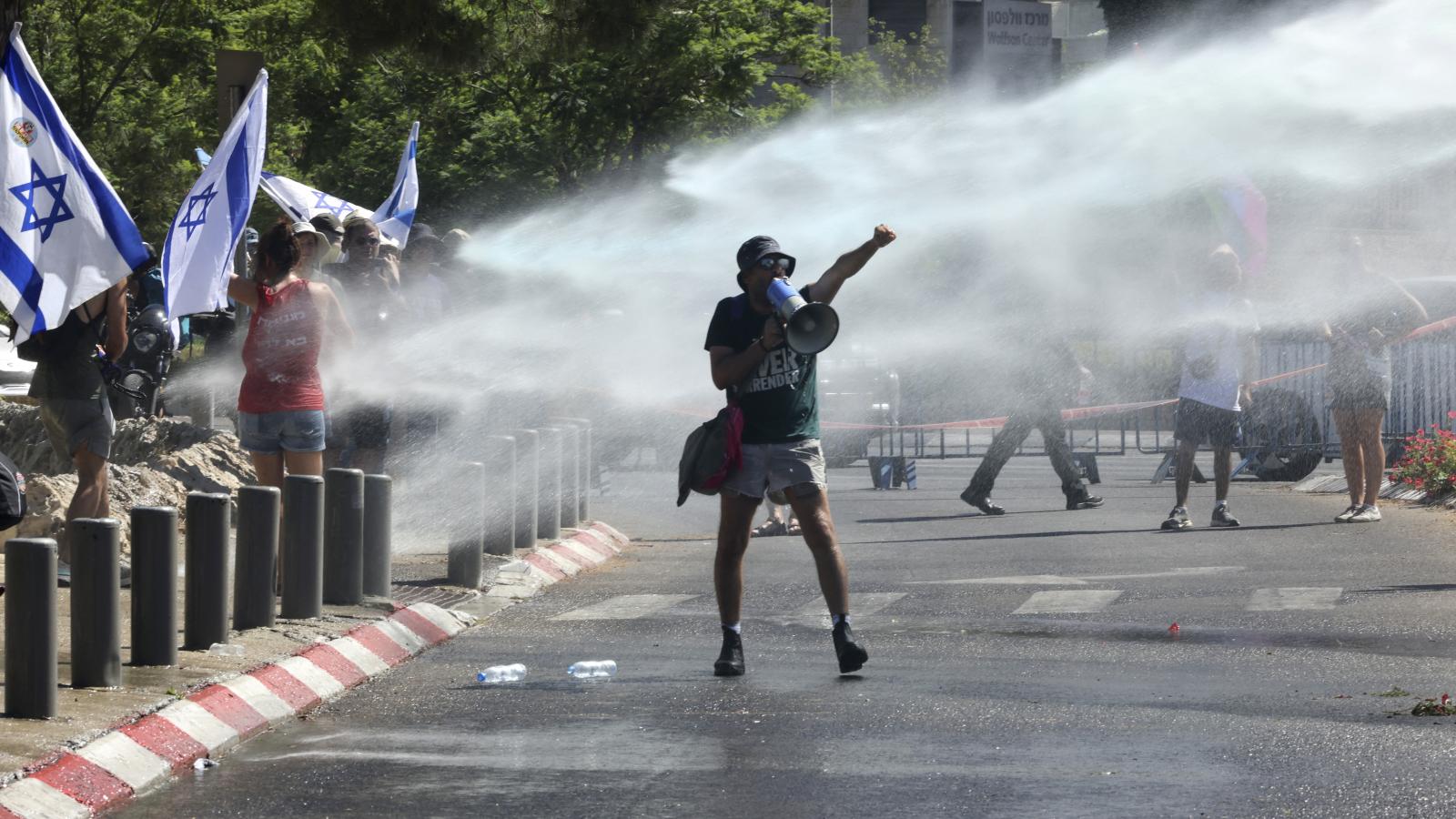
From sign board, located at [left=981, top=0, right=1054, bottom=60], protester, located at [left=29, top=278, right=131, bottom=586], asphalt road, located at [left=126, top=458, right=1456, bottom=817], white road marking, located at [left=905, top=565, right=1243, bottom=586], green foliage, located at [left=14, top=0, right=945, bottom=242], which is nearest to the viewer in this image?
asphalt road, located at [left=126, top=458, right=1456, bottom=817]

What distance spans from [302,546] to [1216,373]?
8.03m

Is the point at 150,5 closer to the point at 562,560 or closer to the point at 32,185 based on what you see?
the point at 562,560

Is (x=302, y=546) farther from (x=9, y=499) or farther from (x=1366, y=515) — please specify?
(x=1366, y=515)

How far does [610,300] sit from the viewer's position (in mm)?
18078

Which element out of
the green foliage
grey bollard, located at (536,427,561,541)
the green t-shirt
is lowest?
grey bollard, located at (536,427,561,541)

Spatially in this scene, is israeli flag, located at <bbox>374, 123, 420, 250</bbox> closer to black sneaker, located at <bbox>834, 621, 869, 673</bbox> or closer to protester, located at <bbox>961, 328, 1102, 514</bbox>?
protester, located at <bbox>961, 328, 1102, 514</bbox>

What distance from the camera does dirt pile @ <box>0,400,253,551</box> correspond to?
11977 mm

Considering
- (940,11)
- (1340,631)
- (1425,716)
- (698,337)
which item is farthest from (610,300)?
(940,11)

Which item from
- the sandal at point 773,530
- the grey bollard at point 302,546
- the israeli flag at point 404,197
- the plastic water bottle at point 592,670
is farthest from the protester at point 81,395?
the israeli flag at point 404,197

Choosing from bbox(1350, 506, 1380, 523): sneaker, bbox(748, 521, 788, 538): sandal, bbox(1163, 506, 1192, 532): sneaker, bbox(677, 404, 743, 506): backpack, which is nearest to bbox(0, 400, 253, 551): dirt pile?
bbox(748, 521, 788, 538): sandal

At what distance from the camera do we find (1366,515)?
1589 centimetres

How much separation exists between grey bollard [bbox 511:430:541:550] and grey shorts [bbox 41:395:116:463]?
343cm

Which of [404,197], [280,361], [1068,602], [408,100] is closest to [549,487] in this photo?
[404,197]

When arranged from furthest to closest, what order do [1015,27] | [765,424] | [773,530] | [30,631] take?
[1015,27] < [773,530] < [765,424] < [30,631]
